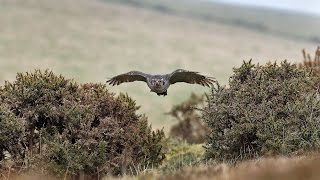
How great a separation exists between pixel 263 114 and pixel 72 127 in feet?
13.3

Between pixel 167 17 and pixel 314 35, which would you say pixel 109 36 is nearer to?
pixel 167 17

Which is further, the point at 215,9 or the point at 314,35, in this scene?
the point at 215,9

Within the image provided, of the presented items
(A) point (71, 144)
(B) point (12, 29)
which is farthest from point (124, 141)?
(B) point (12, 29)

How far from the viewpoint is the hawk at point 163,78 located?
15.3 meters

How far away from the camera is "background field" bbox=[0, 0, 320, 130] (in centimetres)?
6178

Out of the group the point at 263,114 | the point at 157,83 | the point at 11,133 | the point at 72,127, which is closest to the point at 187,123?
the point at 157,83

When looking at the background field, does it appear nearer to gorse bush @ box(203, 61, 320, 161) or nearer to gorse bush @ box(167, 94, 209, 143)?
gorse bush @ box(167, 94, 209, 143)

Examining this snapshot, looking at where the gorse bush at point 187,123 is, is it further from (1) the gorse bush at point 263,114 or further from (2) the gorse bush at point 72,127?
(2) the gorse bush at point 72,127

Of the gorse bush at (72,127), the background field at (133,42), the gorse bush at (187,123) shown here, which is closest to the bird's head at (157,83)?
the gorse bush at (72,127)

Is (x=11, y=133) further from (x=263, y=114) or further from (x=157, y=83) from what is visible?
(x=263, y=114)

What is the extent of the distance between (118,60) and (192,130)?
133ft

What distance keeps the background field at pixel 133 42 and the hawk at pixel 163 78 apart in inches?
1043

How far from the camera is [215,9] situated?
14250 centimetres

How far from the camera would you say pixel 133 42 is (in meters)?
81.1
